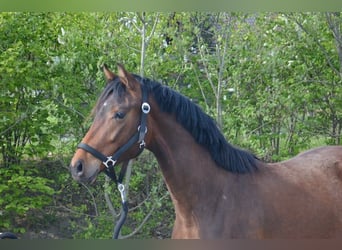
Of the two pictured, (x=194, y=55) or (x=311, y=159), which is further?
(x=194, y=55)

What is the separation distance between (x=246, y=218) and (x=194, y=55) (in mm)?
3074

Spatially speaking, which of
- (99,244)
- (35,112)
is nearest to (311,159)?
(99,244)

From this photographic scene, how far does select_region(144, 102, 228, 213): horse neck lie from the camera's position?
3.22 meters

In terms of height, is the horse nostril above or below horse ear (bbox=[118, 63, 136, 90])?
below

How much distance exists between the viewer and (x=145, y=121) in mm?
3184

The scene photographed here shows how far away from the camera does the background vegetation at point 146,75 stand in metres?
5.40

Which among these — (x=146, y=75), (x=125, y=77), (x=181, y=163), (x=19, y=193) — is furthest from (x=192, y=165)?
(x=19, y=193)

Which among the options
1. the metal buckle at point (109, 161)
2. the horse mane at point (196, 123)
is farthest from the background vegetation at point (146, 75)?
the metal buckle at point (109, 161)

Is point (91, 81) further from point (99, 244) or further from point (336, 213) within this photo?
point (99, 244)

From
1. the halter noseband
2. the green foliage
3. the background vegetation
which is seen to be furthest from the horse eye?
Result: the green foliage

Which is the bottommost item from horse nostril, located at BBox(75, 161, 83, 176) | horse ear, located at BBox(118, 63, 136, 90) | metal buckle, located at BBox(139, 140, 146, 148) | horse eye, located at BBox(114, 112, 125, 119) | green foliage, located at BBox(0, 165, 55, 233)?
green foliage, located at BBox(0, 165, 55, 233)

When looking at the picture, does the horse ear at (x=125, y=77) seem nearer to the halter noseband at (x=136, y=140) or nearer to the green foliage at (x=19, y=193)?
the halter noseband at (x=136, y=140)

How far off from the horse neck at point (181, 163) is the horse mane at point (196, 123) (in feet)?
0.13

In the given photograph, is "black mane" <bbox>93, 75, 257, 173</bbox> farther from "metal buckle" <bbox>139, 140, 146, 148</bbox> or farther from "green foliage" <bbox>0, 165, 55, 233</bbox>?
"green foliage" <bbox>0, 165, 55, 233</bbox>
